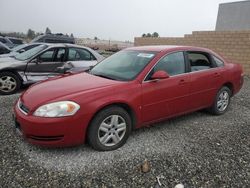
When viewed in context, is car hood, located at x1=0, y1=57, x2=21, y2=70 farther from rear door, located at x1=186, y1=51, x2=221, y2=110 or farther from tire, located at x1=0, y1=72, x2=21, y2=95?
rear door, located at x1=186, y1=51, x2=221, y2=110

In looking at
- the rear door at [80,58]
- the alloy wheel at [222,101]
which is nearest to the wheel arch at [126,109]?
the alloy wheel at [222,101]

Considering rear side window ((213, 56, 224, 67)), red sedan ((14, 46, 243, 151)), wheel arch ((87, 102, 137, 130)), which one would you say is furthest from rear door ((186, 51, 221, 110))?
A: wheel arch ((87, 102, 137, 130))

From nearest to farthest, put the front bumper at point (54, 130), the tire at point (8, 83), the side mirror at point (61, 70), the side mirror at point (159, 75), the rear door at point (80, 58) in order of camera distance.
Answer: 1. the front bumper at point (54, 130)
2. the side mirror at point (159, 75)
3. the tire at point (8, 83)
4. the side mirror at point (61, 70)
5. the rear door at point (80, 58)

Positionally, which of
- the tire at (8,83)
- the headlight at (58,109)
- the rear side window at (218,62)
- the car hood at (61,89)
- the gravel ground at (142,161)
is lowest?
the gravel ground at (142,161)

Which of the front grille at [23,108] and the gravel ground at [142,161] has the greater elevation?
the front grille at [23,108]

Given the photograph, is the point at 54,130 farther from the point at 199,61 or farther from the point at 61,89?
the point at 199,61

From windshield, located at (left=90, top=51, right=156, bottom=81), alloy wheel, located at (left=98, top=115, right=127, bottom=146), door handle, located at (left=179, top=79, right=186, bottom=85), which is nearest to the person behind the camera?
alloy wheel, located at (left=98, top=115, right=127, bottom=146)

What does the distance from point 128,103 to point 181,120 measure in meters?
1.76

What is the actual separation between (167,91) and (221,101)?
6.17ft

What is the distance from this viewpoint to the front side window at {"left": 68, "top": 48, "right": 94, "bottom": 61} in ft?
24.4

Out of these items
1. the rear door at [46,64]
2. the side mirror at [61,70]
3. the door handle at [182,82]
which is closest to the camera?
the door handle at [182,82]

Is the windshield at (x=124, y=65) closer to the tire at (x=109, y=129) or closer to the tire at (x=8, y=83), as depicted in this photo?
the tire at (x=109, y=129)

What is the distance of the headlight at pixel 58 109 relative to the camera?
10.1 feet

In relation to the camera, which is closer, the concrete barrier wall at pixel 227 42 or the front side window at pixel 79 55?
the front side window at pixel 79 55
